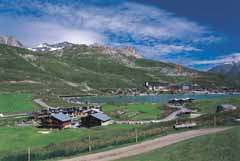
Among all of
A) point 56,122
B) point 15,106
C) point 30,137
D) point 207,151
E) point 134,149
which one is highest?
point 207,151

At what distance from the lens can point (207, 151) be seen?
94.1 feet

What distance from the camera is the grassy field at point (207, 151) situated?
26.3 meters

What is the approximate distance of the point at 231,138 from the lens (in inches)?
1264

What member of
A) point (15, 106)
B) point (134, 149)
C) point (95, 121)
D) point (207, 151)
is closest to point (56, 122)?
point (95, 121)

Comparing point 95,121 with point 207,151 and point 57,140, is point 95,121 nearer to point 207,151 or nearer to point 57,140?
point 57,140

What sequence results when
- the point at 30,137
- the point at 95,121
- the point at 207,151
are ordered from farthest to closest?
1. the point at 95,121
2. the point at 30,137
3. the point at 207,151

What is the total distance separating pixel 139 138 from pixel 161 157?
1571 cm

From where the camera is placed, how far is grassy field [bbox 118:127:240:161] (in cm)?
2627

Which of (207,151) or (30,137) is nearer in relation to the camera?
(207,151)

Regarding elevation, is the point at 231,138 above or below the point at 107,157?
above

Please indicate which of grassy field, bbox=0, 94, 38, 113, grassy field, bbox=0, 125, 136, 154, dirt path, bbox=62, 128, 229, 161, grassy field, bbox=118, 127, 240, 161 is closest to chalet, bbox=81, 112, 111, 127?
grassy field, bbox=0, 125, 136, 154

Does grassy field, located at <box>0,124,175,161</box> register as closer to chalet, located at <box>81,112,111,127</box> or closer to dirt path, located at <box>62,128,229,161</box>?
dirt path, located at <box>62,128,229,161</box>

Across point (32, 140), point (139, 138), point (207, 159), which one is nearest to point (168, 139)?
point (139, 138)

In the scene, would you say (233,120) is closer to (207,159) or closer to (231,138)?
(231,138)
